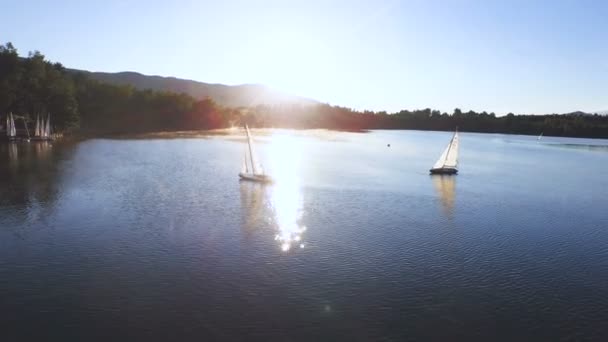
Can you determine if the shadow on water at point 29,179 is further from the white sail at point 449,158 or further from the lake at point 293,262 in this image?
the white sail at point 449,158

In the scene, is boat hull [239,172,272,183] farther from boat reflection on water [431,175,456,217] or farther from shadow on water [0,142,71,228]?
boat reflection on water [431,175,456,217]

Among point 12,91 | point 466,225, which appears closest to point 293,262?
point 466,225

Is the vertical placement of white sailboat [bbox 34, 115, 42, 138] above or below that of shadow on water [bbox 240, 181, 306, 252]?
above

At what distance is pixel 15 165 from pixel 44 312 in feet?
202

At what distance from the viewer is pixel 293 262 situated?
2991 centimetres

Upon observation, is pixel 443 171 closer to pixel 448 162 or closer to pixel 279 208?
pixel 448 162

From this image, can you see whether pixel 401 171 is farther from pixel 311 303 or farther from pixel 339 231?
pixel 311 303

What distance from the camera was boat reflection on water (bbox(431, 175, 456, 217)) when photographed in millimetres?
49928

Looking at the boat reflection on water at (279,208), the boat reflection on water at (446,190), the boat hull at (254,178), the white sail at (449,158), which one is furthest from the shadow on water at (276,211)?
the white sail at (449,158)

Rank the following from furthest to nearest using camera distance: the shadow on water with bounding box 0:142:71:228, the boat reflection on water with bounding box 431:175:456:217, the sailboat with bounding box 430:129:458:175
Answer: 1. the sailboat with bounding box 430:129:458:175
2. the boat reflection on water with bounding box 431:175:456:217
3. the shadow on water with bounding box 0:142:71:228

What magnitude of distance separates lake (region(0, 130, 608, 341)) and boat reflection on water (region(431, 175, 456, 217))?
0.54 metres

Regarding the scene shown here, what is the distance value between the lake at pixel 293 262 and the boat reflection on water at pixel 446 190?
543 millimetres

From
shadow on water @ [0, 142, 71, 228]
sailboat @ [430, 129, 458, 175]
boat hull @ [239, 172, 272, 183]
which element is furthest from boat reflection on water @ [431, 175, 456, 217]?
shadow on water @ [0, 142, 71, 228]

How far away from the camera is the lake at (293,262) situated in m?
21.5
